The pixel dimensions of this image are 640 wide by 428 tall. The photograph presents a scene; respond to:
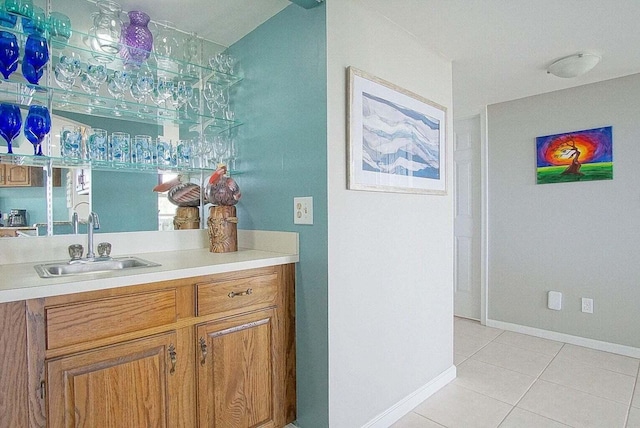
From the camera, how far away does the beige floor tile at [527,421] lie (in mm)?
1823

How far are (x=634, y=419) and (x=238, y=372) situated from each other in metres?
2.11

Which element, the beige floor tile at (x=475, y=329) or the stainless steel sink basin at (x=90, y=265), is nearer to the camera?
the stainless steel sink basin at (x=90, y=265)

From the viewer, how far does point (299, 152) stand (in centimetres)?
171

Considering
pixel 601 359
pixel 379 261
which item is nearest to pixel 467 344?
pixel 601 359

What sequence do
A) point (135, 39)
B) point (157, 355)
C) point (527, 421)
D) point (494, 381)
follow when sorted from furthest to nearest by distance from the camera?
point (494, 381) → point (527, 421) → point (135, 39) → point (157, 355)

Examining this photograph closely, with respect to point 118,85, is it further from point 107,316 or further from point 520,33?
point 520,33

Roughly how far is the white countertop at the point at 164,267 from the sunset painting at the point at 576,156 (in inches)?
99.2

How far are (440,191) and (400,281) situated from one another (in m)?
0.68

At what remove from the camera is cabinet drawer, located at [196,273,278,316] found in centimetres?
142

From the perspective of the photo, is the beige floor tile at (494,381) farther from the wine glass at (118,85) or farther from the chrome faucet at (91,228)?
the wine glass at (118,85)

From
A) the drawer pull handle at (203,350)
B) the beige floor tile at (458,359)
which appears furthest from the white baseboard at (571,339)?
the drawer pull handle at (203,350)

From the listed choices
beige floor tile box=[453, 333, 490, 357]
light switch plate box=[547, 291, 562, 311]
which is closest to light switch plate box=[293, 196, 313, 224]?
beige floor tile box=[453, 333, 490, 357]

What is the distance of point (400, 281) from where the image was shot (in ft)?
6.46

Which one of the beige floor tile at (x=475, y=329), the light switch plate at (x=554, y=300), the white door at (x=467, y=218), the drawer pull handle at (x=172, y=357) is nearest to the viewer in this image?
the drawer pull handle at (x=172, y=357)
